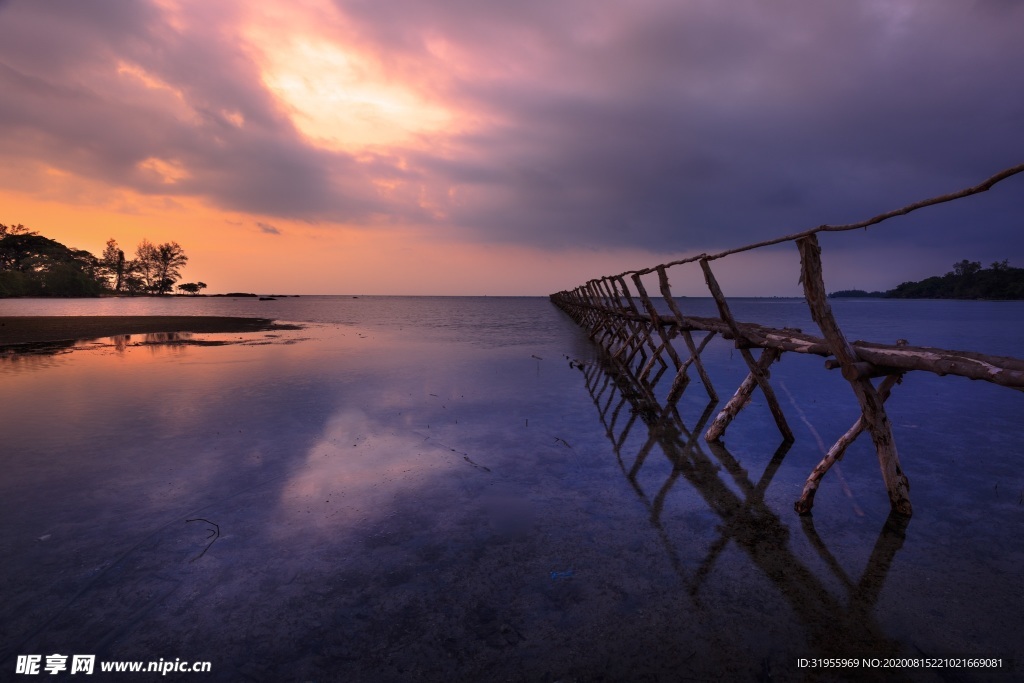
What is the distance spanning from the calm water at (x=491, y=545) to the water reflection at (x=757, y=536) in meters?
0.03

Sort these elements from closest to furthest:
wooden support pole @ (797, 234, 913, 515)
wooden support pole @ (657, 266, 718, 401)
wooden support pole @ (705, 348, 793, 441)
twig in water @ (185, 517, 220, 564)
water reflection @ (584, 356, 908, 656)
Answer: water reflection @ (584, 356, 908, 656)
twig in water @ (185, 517, 220, 564)
wooden support pole @ (797, 234, 913, 515)
wooden support pole @ (705, 348, 793, 441)
wooden support pole @ (657, 266, 718, 401)

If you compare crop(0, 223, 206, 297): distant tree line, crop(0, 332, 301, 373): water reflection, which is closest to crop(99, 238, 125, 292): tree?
crop(0, 223, 206, 297): distant tree line

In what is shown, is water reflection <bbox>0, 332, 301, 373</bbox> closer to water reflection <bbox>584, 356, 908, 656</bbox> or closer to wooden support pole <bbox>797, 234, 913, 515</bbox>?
water reflection <bbox>584, 356, 908, 656</bbox>

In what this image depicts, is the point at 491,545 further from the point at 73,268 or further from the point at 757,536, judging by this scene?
the point at 73,268

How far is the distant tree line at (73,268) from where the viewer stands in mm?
84000

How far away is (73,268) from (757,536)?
126m

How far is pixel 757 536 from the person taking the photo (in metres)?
4.45

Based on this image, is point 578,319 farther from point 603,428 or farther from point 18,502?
point 18,502

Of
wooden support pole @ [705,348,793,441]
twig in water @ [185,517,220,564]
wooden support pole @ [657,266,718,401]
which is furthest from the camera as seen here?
wooden support pole @ [657,266,718,401]

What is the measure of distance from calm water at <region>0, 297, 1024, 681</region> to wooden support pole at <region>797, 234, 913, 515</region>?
1.07 ft

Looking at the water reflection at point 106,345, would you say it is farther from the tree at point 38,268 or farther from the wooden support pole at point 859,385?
the tree at point 38,268

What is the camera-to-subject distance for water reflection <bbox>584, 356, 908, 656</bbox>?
318 centimetres

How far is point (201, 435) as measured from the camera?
7465 mm

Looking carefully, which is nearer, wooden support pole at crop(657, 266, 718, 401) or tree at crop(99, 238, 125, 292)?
wooden support pole at crop(657, 266, 718, 401)
